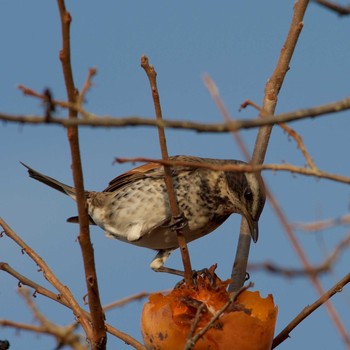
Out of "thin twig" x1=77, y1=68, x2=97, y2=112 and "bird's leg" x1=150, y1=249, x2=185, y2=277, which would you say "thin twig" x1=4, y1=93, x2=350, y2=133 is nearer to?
"thin twig" x1=77, y1=68, x2=97, y2=112

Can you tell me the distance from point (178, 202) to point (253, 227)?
0.73 meters

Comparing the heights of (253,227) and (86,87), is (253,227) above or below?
above

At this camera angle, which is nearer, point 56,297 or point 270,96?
point 56,297

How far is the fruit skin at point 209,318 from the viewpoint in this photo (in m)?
3.33

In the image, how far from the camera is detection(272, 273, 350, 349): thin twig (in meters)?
3.14

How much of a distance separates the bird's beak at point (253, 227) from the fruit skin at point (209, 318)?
4.16 feet

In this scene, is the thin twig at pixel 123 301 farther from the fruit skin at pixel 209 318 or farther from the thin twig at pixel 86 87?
the thin twig at pixel 86 87

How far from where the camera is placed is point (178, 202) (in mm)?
5926

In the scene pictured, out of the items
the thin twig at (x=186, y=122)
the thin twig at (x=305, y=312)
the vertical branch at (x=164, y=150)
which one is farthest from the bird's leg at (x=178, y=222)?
the thin twig at (x=186, y=122)

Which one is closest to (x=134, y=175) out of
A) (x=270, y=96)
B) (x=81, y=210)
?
(x=270, y=96)

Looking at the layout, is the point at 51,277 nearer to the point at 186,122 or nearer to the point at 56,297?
the point at 56,297

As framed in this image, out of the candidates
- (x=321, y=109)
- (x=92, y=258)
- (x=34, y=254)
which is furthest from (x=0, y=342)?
(x=321, y=109)

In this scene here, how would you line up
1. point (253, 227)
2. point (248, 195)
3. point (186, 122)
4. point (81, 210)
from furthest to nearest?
point (248, 195)
point (253, 227)
point (81, 210)
point (186, 122)

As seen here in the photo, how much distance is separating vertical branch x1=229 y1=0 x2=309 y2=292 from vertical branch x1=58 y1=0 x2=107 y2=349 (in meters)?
1.72
